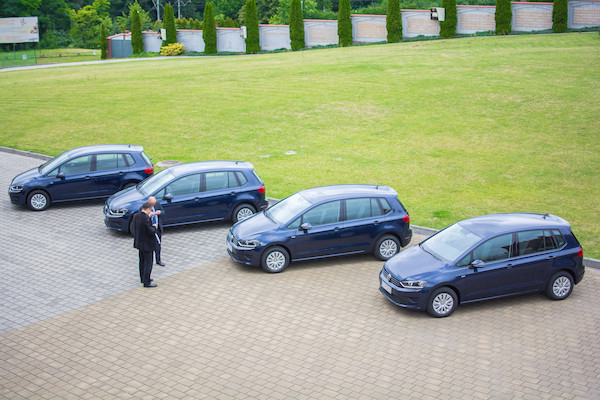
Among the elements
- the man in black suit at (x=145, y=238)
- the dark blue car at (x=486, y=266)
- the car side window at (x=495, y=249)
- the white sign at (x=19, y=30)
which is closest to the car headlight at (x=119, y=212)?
the man in black suit at (x=145, y=238)

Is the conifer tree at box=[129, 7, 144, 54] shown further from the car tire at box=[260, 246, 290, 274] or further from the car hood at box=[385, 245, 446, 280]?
the car hood at box=[385, 245, 446, 280]

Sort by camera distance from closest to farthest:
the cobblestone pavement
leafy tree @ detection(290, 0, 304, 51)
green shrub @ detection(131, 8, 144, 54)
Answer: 1. the cobblestone pavement
2. leafy tree @ detection(290, 0, 304, 51)
3. green shrub @ detection(131, 8, 144, 54)

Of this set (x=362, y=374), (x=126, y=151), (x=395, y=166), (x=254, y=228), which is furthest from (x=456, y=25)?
(x=362, y=374)

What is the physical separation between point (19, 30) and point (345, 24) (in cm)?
5341

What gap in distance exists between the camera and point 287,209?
12.9m

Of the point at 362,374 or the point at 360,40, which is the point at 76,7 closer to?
the point at 360,40

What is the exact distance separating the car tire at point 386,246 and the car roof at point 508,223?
5.93 ft

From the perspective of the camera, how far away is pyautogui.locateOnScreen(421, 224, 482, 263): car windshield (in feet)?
34.9

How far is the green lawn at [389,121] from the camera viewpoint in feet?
57.7

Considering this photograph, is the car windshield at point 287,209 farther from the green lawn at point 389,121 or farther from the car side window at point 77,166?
the car side window at point 77,166

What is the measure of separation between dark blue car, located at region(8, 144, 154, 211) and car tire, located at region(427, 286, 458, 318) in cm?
991

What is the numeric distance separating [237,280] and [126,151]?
7.03 m

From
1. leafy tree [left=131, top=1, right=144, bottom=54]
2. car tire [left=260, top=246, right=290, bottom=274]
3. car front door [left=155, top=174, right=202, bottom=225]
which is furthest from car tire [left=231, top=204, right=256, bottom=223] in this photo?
leafy tree [left=131, top=1, right=144, bottom=54]

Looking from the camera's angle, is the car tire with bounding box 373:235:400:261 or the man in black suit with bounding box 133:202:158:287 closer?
A: the man in black suit with bounding box 133:202:158:287
